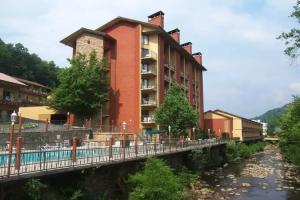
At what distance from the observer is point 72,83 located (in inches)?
2090

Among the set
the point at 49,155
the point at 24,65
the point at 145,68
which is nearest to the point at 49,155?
the point at 49,155

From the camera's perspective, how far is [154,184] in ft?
74.9

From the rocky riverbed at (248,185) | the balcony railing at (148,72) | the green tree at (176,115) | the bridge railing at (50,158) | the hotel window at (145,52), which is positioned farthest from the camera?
the hotel window at (145,52)

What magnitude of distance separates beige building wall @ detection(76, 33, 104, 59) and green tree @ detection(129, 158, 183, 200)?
3786 cm

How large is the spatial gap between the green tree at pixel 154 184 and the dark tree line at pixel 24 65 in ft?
258

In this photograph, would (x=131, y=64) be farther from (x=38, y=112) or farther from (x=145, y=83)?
(x=38, y=112)

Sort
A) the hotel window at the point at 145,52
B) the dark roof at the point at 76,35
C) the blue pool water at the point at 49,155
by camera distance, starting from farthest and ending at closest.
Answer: the hotel window at the point at 145,52 < the dark roof at the point at 76,35 < the blue pool water at the point at 49,155

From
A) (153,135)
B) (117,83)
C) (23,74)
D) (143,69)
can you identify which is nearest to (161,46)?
(143,69)

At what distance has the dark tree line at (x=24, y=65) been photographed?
98750 mm

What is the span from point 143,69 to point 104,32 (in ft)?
32.8

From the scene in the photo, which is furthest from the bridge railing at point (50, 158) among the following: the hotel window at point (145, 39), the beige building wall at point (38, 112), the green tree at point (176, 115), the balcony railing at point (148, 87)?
the beige building wall at point (38, 112)

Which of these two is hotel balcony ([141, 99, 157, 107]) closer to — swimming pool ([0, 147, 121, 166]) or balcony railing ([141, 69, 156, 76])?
balcony railing ([141, 69, 156, 76])

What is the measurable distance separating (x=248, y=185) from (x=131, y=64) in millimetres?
29934

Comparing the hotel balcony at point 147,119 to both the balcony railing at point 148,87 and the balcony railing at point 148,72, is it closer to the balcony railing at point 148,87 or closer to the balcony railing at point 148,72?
the balcony railing at point 148,87
